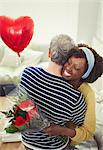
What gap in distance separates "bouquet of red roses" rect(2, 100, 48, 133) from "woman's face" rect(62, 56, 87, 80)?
0.71ft

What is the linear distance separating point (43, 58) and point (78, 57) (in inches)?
85.2

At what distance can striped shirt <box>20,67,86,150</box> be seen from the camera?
1.23 metres

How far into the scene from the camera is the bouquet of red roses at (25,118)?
1168mm

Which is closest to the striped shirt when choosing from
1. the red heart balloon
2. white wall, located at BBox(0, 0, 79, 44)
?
the red heart balloon

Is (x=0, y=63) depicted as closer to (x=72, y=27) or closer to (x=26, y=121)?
(x=72, y=27)

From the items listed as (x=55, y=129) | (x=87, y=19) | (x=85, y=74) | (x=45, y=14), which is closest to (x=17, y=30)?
(x=85, y=74)

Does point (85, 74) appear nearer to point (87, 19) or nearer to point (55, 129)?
point (55, 129)

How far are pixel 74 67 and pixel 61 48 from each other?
0.11 m

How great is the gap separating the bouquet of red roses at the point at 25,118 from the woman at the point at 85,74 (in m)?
0.07

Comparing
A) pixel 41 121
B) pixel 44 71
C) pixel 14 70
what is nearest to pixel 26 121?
pixel 41 121

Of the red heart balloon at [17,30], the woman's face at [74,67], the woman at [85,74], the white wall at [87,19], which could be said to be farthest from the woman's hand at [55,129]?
the white wall at [87,19]

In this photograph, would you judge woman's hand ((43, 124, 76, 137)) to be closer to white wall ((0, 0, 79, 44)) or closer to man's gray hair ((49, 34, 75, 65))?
man's gray hair ((49, 34, 75, 65))

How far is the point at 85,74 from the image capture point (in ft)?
4.04

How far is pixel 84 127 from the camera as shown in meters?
1.27
